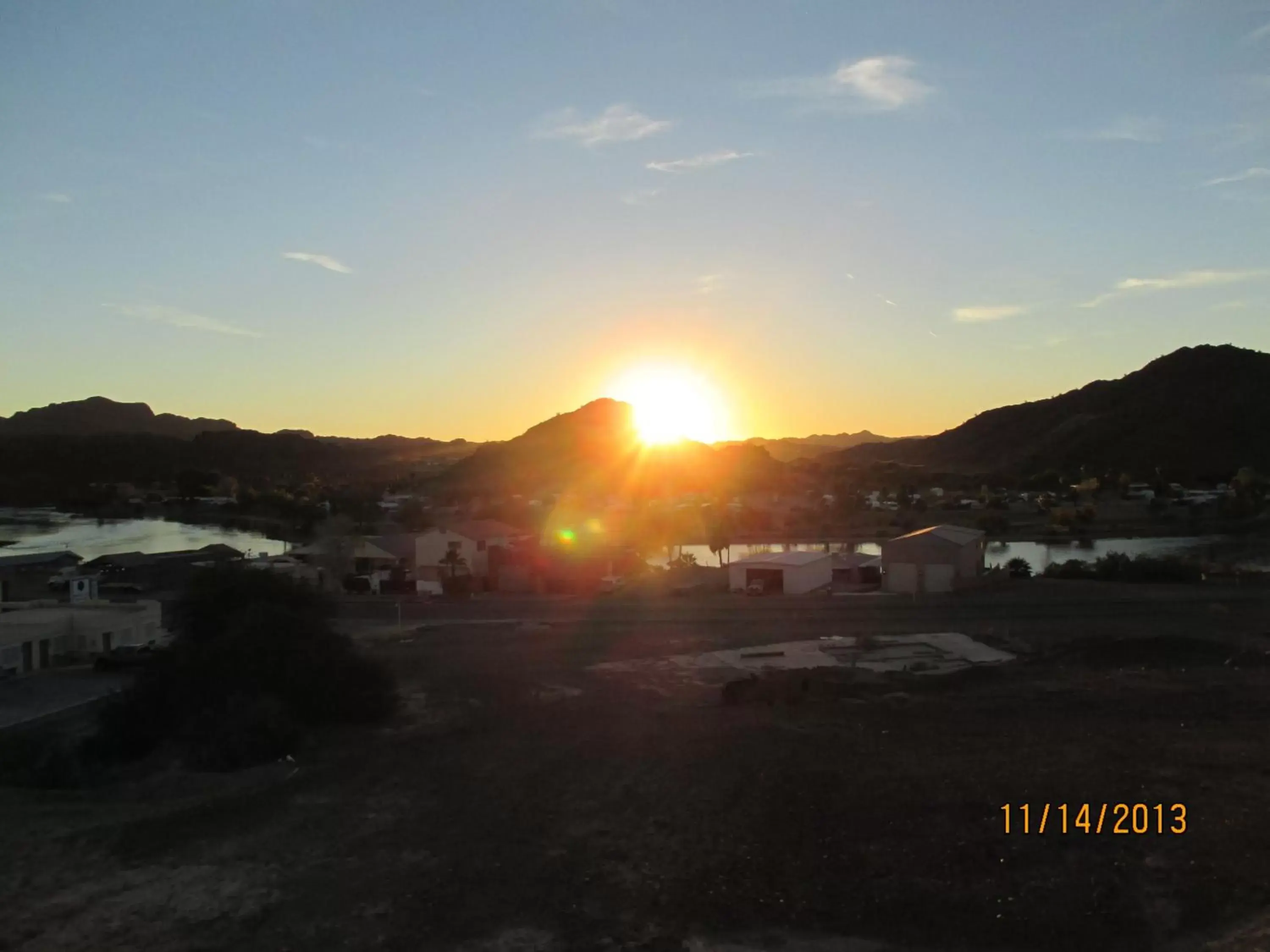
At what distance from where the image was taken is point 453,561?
5175 cm

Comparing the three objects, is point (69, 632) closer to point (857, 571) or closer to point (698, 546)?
point (857, 571)

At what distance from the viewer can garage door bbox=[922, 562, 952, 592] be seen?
1642 inches

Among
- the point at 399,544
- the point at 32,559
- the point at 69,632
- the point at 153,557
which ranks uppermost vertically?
the point at 32,559

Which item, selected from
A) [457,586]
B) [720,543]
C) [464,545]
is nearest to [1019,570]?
[720,543]

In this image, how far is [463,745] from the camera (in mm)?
18188

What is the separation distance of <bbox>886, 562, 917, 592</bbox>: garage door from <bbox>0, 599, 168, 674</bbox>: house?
25.7 metres

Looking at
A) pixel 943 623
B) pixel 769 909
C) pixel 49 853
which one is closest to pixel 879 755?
pixel 769 909

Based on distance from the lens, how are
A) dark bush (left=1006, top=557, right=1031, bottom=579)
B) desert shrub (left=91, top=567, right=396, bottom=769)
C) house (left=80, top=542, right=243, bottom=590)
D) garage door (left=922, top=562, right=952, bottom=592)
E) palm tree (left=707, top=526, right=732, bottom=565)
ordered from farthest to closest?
palm tree (left=707, top=526, right=732, bottom=565), house (left=80, top=542, right=243, bottom=590), dark bush (left=1006, top=557, right=1031, bottom=579), garage door (left=922, top=562, right=952, bottom=592), desert shrub (left=91, top=567, right=396, bottom=769)

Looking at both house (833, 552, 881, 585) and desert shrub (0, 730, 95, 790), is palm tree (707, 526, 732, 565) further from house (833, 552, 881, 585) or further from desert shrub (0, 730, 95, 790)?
desert shrub (0, 730, 95, 790)

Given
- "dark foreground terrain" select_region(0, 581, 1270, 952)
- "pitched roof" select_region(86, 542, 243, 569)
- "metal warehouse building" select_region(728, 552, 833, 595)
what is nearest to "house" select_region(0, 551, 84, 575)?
"pitched roof" select_region(86, 542, 243, 569)

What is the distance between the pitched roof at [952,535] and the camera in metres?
42.6

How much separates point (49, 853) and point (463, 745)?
6365 millimetres

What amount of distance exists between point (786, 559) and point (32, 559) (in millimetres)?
29878

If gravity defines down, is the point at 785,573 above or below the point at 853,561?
below
